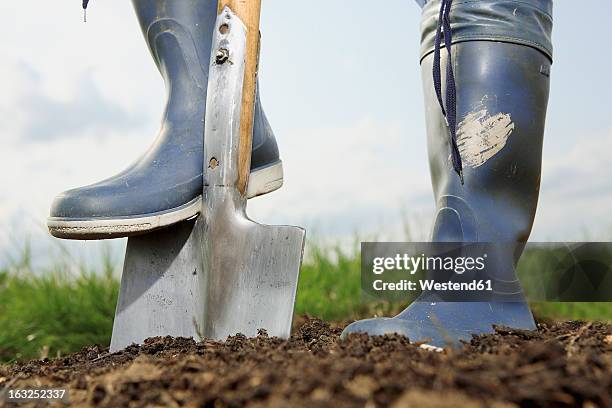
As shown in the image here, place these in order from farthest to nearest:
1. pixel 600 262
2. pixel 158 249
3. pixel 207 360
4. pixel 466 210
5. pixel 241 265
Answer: pixel 600 262 → pixel 158 249 → pixel 241 265 → pixel 466 210 → pixel 207 360

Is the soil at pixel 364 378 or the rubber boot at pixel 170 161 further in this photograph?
the rubber boot at pixel 170 161

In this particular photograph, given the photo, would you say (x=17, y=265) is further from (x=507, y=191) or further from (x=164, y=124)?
(x=507, y=191)

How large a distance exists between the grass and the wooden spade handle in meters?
1.68

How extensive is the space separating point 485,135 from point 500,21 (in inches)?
10.1

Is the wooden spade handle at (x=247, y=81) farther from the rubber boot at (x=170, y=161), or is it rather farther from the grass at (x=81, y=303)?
the grass at (x=81, y=303)

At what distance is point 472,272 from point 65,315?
7.76 feet

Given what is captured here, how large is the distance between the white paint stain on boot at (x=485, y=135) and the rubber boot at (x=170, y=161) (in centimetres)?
62

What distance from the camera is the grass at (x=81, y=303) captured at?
3.22 metres

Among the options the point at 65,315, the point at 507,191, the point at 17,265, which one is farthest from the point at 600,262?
the point at 17,265

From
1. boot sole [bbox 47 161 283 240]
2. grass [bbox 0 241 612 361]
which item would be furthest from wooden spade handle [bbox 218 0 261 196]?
grass [bbox 0 241 612 361]

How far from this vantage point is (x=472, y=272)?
62.5 inches

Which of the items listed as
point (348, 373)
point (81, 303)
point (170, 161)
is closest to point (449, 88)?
point (170, 161)

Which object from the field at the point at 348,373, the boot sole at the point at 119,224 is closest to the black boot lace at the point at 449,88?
the field at the point at 348,373

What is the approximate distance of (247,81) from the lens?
5.99 feet
